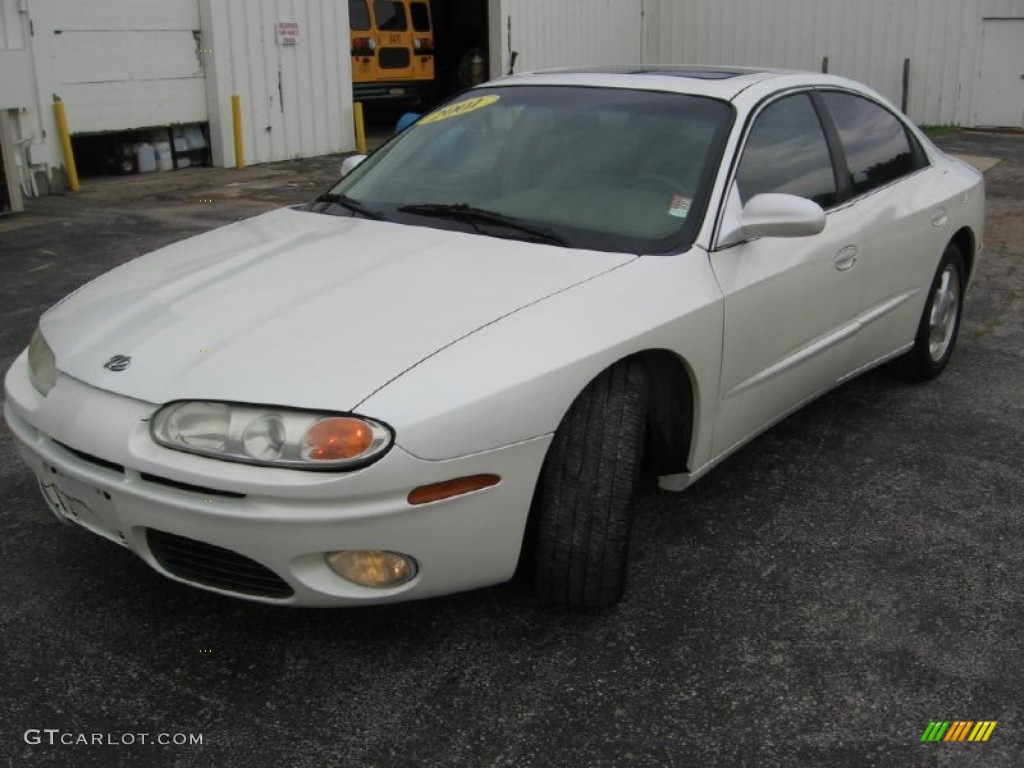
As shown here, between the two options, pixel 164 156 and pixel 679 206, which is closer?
pixel 679 206

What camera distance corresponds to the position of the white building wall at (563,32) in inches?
635

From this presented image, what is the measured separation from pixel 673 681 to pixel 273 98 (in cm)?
→ 1153

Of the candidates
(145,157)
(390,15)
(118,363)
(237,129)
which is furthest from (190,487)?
(390,15)

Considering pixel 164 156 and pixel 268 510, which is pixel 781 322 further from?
pixel 164 156

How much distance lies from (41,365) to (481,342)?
1.30m

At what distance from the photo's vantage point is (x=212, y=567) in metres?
2.66

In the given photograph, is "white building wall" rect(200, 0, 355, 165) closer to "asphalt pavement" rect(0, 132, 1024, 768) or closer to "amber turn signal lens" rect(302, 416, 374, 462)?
"asphalt pavement" rect(0, 132, 1024, 768)

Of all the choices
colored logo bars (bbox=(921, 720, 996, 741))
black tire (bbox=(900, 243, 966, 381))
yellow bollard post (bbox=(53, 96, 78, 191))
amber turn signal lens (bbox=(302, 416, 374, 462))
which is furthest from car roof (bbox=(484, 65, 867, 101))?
yellow bollard post (bbox=(53, 96, 78, 191))

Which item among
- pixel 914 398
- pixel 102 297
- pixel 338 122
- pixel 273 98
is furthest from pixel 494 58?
pixel 102 297

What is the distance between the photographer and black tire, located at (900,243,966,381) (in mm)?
4809

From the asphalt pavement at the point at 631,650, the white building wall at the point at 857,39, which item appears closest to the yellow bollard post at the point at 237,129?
the white building wall at the point at 857,39

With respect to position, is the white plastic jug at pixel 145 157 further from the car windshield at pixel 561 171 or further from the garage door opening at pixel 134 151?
the car windshield at pixel 561 171

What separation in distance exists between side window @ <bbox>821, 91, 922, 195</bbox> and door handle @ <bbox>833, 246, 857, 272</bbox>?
0.97 feet

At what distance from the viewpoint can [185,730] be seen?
2539mm
